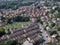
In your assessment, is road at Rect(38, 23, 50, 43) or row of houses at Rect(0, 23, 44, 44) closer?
row of houses at Rect(0, 23, 44, 44)

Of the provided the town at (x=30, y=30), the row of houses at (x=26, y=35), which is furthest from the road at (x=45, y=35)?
the row of houses at (x=26, y=35)

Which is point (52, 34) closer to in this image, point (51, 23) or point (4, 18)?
point (51, 23)

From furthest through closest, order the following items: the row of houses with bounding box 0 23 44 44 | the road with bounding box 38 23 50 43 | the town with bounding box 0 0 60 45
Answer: the road with bounding box 38 23 50 43 < the row of houses with bounding box 0 23 44 44 < the town with bounding box 0 0 60 45

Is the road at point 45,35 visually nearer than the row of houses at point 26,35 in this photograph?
No

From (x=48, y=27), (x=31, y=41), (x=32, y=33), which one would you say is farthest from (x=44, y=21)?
(x=31, y=41)

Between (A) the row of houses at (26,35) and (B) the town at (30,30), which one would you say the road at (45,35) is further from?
(A) the row of houses at (26,35)

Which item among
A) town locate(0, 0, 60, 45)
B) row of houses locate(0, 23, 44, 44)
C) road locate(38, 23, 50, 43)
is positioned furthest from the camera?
road locate(38, 23, 50, 43)

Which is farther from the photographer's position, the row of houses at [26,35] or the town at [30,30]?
the row of houses at [26,35]

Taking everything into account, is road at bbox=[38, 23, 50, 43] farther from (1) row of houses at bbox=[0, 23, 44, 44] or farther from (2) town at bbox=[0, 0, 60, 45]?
(1) row of houses at bbox=[0, 23, 44, 44]

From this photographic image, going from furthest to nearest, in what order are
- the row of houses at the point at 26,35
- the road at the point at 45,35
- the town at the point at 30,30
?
1. the road at the point at 45,35
2. the row of houses at the point at 26,35
3. the town at the point at 30,30

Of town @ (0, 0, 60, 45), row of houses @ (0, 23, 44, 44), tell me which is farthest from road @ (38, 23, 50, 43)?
row of houses @ (0, 23, 44, 44)

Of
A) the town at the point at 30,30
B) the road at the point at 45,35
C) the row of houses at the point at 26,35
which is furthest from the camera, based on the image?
the road at the point at 45,35
